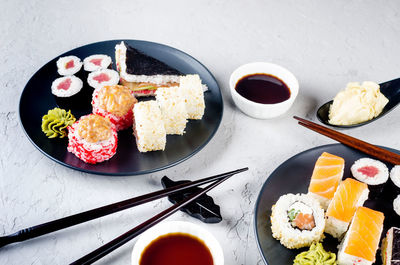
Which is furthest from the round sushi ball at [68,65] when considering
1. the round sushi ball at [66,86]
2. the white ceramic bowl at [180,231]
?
the white ceramic bowl at [180,231]

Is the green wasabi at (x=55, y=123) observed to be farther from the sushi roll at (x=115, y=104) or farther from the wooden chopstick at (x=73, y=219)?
the wooden chopstick at (x=73, y=219)

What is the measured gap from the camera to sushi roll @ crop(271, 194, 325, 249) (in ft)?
Answer: 6.18

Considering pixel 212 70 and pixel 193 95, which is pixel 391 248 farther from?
pixel 212 70

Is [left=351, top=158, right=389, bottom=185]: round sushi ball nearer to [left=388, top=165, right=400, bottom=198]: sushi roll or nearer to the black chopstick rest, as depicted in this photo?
[left=388, top=165, right=400, bottom=198]: sushi roll

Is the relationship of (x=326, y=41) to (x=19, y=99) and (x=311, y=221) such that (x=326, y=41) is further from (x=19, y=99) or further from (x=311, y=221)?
(x=19, y=99)

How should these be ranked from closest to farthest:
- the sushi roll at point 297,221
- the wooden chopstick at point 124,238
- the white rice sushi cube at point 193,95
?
the wooden chopstick at point 124,238, the sushi roll at point 297,221, the white rice sushi cube at point 193,95

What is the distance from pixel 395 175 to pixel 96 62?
1.92 meters

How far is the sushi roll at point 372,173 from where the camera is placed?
7.07 feet

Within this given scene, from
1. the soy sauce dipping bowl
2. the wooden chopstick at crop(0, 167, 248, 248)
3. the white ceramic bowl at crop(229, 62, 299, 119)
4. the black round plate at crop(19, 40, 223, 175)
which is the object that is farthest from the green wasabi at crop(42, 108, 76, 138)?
the soy sauce dipping bowl

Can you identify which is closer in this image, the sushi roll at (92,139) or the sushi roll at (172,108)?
the sushi roll at (92,139)

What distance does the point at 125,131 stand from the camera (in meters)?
2.44

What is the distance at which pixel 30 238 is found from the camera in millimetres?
1900

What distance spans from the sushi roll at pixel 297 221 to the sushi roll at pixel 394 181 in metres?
0.49

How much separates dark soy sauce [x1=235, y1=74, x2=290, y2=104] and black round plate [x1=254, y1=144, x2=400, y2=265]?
0.49 m
